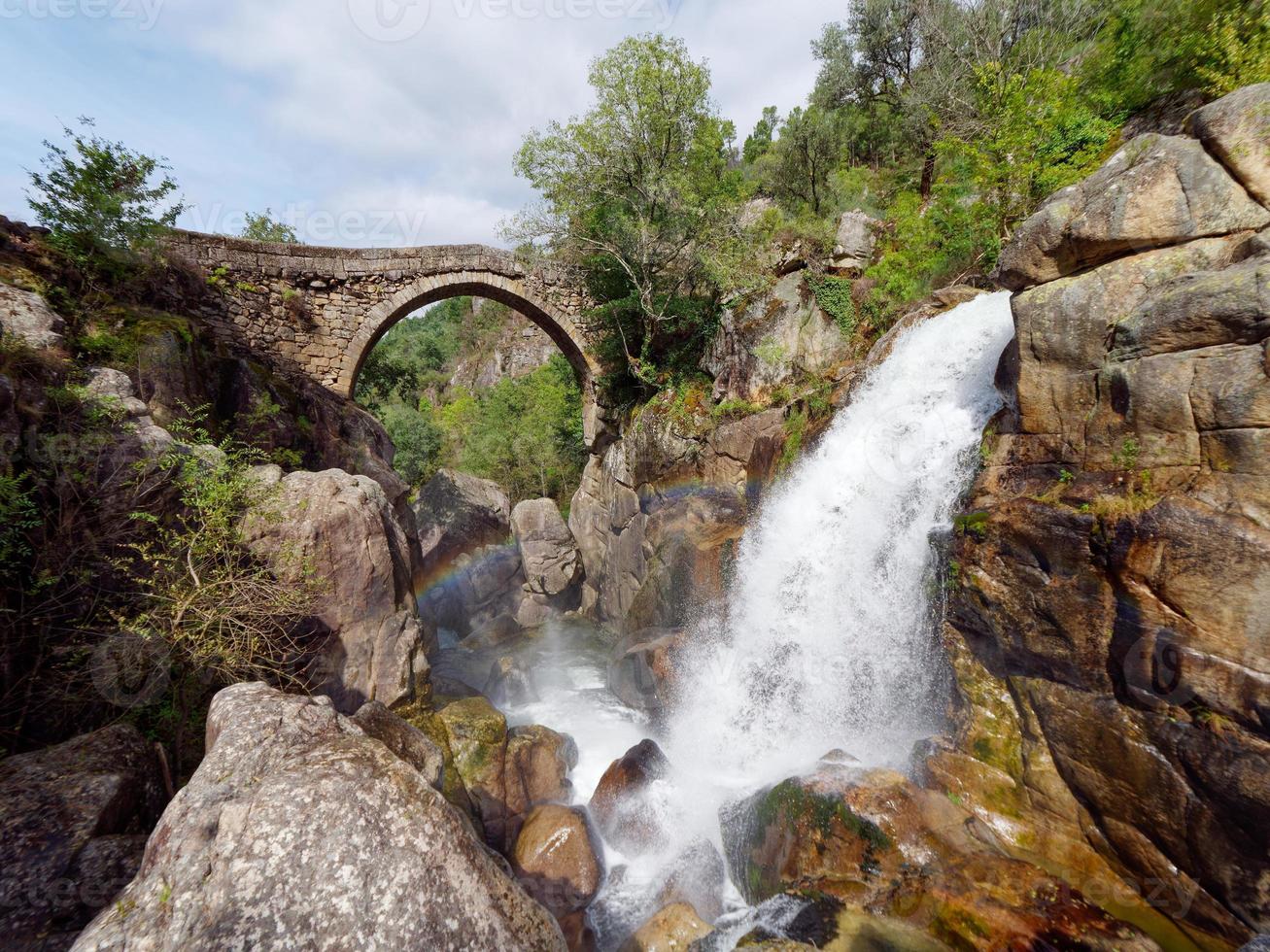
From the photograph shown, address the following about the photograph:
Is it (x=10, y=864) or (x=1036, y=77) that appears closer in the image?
(x=10, y=864)

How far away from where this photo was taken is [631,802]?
729cm

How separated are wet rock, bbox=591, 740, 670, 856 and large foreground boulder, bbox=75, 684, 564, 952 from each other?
14.0ft

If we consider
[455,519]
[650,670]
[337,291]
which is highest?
[337,291]

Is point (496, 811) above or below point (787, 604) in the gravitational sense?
below

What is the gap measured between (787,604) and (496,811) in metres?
5.60

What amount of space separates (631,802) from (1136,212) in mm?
9625

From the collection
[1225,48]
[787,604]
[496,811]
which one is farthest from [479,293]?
[1225,48]

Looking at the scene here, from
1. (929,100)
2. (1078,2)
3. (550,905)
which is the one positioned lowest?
(550,905)

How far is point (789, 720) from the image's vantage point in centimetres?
817

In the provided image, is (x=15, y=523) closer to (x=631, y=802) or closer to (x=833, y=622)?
(x=631, y=802)

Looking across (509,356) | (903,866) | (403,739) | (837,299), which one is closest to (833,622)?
(903,866)

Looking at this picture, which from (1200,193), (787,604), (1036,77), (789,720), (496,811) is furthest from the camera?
(1036,77)

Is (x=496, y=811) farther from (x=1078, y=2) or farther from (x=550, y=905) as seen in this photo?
(x=1078, y=2)

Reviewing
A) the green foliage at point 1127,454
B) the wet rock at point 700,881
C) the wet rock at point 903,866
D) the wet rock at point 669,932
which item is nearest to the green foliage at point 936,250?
the green foliage at point 1127,454
